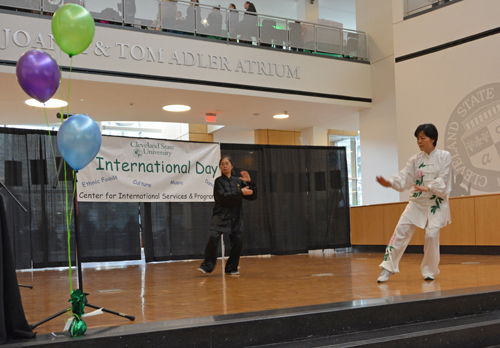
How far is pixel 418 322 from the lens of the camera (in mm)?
3527

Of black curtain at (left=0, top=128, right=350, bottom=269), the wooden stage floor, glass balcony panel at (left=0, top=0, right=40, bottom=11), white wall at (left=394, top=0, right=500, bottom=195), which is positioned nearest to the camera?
the wooden stage floor

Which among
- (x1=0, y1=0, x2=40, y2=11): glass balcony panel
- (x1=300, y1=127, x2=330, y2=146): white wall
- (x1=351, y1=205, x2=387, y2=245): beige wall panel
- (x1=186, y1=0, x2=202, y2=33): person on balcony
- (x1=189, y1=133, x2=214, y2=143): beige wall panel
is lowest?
(x1=351, y1=205, x2=387, y2=245): beige wall panel

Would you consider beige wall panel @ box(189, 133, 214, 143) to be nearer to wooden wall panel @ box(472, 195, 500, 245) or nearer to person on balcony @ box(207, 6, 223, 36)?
person on balcony @ box(207, 6, 223, 36)

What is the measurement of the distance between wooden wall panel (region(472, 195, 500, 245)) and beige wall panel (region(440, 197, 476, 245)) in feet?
0.34

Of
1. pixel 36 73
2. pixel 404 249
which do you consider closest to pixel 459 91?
pixel 404 249

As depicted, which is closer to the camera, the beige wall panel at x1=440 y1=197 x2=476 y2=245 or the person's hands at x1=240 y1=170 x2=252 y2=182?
the person's hands at x1=240 y1=170 x2=252 y2=182

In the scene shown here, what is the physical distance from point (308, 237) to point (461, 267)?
14.1 feet

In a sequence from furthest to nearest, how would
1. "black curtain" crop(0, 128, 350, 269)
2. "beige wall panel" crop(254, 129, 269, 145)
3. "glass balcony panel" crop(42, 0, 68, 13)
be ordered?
"beige wall panel" crop(254, 129, 269, 145)
"glass balcony panel" crop(42, 0, 68, 13)
"black curtain" crop(0, 128, 350, 269)

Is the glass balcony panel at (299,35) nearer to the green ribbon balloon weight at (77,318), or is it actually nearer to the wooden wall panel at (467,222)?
the wooden wall panel at (467,222)

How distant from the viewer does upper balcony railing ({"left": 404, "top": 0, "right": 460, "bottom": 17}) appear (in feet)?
31.6

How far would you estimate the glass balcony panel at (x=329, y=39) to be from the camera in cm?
1148

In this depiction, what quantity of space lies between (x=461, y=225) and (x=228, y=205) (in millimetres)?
4715

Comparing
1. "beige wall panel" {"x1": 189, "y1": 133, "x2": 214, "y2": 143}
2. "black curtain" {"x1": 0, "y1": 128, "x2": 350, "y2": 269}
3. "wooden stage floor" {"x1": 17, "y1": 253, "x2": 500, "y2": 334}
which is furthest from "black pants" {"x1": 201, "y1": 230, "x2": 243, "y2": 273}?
"beige wall panel" {"x1": 189, "y1": 133, "x2": 214, "y2": 143}

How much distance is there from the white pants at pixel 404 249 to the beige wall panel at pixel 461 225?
394 centimetres
